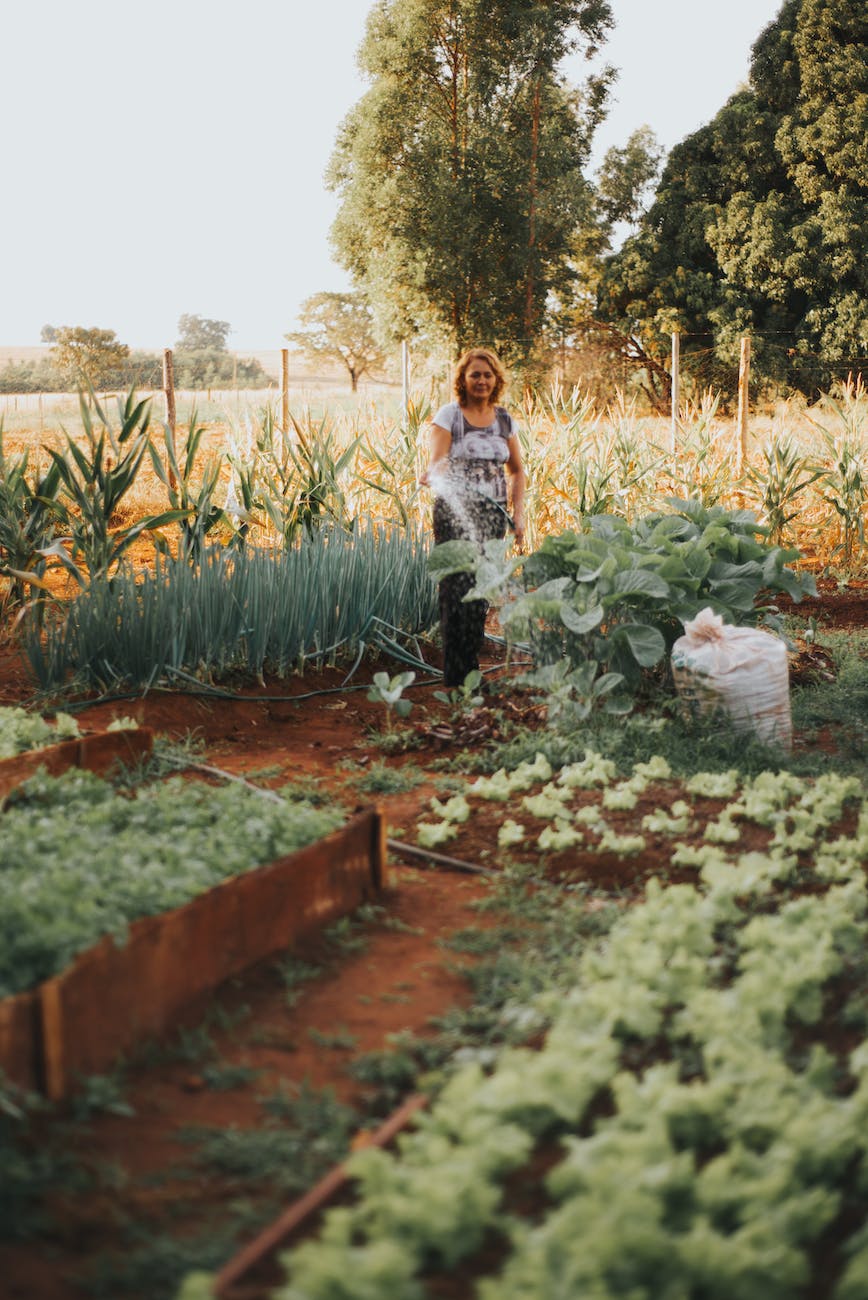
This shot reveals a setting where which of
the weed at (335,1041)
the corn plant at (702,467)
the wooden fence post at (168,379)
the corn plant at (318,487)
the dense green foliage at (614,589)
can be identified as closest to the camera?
the weed at (335,1041)

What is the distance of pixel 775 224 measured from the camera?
2030 centimetres

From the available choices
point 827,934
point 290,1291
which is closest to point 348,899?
point 827,934

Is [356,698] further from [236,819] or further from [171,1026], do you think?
[171,1026]

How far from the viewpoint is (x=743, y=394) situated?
854 cm

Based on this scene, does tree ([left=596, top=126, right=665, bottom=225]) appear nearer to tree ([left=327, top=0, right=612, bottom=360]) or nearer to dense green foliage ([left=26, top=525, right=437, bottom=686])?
tree ([left=327, top=0, right=612, bottom=360])

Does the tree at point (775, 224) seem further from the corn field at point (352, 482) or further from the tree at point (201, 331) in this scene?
the tree at point (201, 331)

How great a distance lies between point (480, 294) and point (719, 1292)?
2246 centimetres

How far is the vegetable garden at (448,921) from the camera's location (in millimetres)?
1504

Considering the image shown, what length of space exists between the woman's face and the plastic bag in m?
1.33

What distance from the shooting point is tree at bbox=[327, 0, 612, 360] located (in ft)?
71.9

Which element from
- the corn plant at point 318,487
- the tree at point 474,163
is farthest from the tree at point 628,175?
the corn plant at point 318,487

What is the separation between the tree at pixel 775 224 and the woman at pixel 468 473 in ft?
52.2

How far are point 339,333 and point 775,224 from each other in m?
18.3

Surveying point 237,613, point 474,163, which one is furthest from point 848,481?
point 474,163
